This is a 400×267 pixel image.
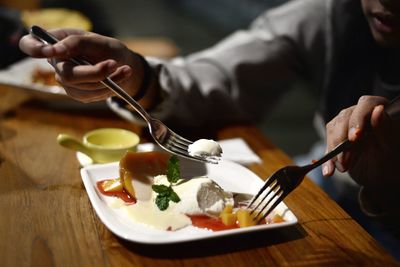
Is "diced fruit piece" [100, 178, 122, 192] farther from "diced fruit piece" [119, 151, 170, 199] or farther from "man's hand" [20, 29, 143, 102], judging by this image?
"man's hand" [20, 29, 143, 102]

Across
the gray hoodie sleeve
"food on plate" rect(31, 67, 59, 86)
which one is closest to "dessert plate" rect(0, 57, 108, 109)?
"food on plate" rect(31, 67, 59, 86)

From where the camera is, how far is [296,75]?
5.83 ft

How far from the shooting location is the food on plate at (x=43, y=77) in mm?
1660

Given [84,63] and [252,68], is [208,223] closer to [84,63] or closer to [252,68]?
[84,63]

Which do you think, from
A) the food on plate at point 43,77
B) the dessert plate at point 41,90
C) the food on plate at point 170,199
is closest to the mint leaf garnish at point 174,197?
the food on plate at point 170,199

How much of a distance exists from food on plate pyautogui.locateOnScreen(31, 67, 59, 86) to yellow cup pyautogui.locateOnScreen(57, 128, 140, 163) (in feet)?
1.59

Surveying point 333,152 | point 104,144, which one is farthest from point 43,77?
point 333,152

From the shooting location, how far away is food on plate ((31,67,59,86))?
1.66 metres

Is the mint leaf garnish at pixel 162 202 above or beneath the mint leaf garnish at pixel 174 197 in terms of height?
beneath

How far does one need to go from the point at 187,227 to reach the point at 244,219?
0.36 feet

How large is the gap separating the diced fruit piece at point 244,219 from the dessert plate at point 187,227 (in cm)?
4

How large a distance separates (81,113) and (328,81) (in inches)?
33.0

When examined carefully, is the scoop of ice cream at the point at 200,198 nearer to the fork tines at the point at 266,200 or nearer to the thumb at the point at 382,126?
the fork tines at the point at 266,200

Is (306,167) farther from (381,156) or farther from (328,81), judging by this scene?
(328,81)
